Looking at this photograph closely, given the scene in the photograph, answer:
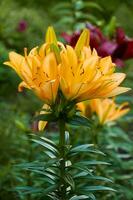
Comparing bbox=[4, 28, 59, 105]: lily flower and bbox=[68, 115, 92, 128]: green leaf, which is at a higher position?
bbox=[4, 28, 59, 105]: lily flower

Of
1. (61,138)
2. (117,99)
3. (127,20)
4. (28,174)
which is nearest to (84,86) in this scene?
(61,138)

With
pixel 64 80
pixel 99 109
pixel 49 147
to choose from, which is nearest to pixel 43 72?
pixel 64 80

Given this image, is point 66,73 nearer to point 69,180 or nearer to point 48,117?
point 48,117

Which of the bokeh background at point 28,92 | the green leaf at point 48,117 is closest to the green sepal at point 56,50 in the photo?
the green leaf at point 48,117

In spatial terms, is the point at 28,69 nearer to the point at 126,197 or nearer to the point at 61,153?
the point at 61,153

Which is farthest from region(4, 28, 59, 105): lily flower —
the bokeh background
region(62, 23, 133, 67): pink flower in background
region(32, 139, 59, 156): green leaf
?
region(62, 23, 133, 67): pink flower in background

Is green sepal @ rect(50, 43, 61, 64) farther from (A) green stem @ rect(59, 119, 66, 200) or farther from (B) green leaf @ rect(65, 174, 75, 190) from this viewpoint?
(B) green leaf @ rect(65, 174, 75, 190)
